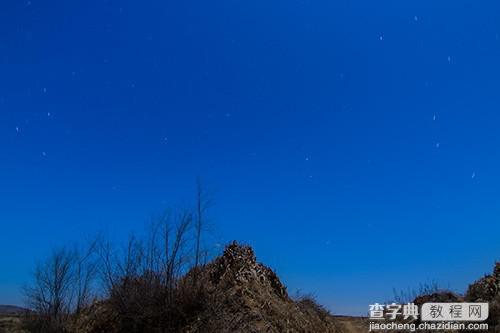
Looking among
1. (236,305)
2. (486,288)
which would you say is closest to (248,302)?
(236,305)

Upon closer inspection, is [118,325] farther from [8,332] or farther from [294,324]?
[8,332]

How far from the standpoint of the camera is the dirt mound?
492 inches

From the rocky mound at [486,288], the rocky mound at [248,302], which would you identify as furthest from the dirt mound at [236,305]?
the rocky mound at [486,288]

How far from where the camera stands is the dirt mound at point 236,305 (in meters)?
12.5

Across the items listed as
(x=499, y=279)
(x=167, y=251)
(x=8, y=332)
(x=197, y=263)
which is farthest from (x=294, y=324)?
(x=8, y=332)

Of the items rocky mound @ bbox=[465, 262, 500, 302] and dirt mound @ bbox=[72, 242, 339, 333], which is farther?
rocky mound @ bbox=[465, 262, 500, 302]

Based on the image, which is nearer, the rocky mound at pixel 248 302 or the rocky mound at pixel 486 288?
the rocky mound at pixel 248 302

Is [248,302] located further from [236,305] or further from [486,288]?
[486,288]

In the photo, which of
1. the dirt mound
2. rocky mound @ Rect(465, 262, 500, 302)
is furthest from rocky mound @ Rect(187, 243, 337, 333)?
rocky mound @ Rect(465, 262, 500, 302)

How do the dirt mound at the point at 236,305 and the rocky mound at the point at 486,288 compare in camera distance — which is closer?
the dirt mound at the point at 236,305

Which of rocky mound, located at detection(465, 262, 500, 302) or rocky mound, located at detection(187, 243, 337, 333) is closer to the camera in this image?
rocky mound, located at detection(187, 243, 337, 333)

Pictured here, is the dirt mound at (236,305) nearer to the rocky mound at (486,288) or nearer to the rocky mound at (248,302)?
the rocky mound at (248,302)

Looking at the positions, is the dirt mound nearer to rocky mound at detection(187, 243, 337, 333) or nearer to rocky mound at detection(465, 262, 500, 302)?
rocky mound at detection(187, 243, 337, 333)

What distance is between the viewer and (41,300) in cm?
2209
